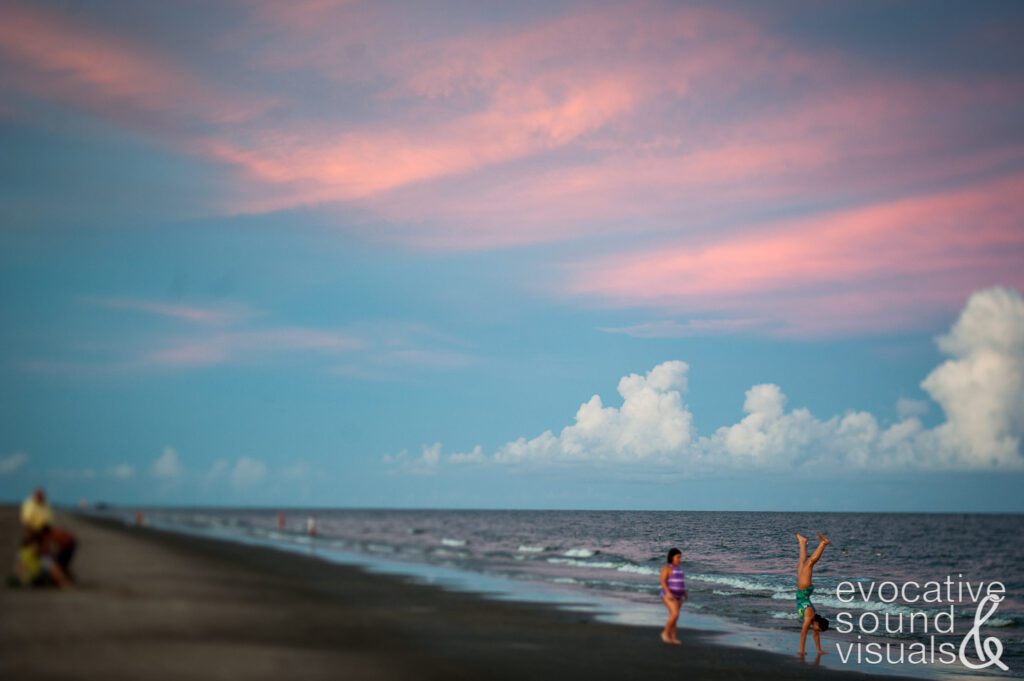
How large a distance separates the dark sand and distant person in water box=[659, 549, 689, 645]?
44cm

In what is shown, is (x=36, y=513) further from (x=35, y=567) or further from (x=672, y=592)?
(x=672, y=592)

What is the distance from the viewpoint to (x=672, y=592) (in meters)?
20.7

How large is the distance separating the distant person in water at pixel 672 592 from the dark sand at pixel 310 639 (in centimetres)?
44

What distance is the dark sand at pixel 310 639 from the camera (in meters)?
13.6

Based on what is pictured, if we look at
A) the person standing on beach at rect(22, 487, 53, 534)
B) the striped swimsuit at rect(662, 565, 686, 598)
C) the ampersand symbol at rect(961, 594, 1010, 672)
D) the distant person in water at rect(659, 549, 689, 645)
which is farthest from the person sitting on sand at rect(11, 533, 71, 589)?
the ampersand symbol at rect(961, 594, 1010, 672)

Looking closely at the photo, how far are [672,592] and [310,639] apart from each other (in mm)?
8780

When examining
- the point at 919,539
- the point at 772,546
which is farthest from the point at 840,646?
the point at 919,539

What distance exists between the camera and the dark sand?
13555 mm

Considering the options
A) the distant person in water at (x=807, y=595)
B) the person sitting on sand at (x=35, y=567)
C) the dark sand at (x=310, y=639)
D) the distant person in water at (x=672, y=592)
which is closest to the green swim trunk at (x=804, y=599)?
the distant person in water at (x=807, y=595)

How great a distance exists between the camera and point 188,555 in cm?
4056

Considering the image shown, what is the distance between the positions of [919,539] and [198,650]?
89.3 metres

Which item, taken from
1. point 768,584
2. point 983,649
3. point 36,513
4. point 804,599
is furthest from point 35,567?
point 768,584

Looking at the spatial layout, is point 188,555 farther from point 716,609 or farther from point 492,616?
point 716,609

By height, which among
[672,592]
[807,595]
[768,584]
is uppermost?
[807,595]
